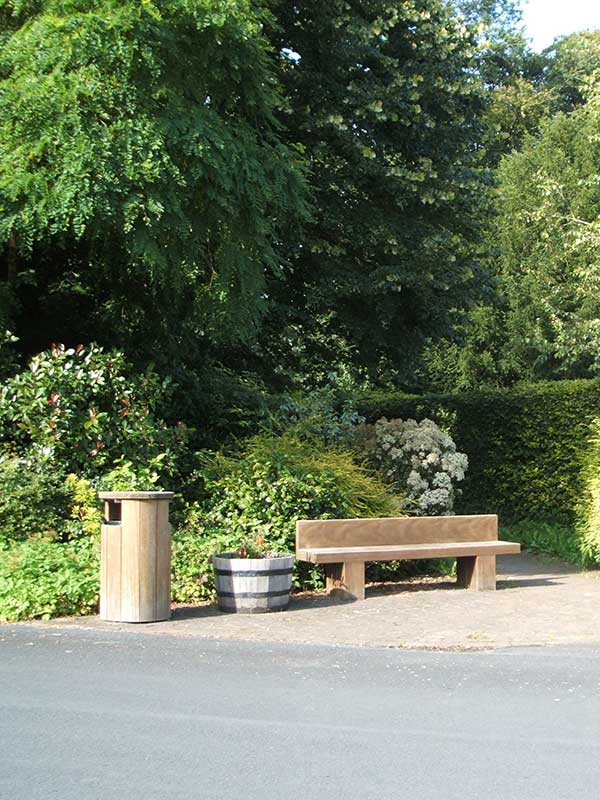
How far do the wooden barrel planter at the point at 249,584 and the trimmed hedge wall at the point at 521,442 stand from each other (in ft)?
28.6

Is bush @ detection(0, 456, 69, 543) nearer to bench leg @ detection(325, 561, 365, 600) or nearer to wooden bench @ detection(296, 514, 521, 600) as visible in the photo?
wooden bench @ detection(296, 514, 521, 600)

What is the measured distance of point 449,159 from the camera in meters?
14.8

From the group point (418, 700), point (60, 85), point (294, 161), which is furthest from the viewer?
point (294, 161)

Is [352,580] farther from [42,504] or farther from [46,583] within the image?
[42,504]

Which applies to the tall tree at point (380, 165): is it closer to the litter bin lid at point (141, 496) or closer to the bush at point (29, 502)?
the bush at point (29, 502)

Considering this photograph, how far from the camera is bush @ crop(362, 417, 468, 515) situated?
1388 centimetres

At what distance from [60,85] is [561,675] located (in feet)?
24.4

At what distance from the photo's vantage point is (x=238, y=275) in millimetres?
11234

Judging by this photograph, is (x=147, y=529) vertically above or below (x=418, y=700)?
above

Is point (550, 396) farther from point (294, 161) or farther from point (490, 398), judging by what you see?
point (294, 161)

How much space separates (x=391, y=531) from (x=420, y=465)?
3896mm

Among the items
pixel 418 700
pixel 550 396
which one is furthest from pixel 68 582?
pixel 550 396

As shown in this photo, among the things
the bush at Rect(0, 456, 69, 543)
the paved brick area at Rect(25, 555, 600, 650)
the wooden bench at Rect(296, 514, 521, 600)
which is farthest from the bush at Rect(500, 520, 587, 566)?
the bush at Rect(0, 456, 69, 543)

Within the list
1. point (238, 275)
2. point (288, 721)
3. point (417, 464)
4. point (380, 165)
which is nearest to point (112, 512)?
point (238, 275)
